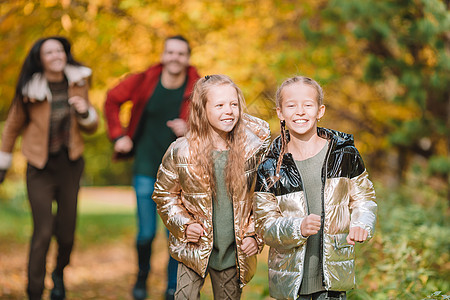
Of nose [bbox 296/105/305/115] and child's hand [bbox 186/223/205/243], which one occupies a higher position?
nose [bbox 296/105/305/115]

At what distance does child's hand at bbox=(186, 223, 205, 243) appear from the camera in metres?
3.19

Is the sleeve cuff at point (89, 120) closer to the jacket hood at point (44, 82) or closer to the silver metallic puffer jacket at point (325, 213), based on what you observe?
the jacket hood at point (44, 82)

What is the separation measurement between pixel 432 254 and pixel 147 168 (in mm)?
2655

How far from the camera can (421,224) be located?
20.6ft

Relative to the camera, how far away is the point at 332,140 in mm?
3057

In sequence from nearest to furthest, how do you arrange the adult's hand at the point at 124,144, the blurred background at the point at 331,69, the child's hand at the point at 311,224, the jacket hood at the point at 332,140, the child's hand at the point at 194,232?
the child's hand at the point at 311,224 → the jacket hood at the point at 332,140 → the child's hand at the point at 194,232 → the adult's hand at the point at 124,144 → the blurred background at the point at 331,69

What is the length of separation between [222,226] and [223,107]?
0.68 meters

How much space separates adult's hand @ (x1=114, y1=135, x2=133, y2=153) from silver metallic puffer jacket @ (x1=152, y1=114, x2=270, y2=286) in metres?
1.59

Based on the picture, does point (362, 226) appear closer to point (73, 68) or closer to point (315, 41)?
point (73, 68)

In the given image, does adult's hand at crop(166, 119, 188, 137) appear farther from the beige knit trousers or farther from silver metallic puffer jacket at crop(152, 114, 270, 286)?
the beige knit trousers

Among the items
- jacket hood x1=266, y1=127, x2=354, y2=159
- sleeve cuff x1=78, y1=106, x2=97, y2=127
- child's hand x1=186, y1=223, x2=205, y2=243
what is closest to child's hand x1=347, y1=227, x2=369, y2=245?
jacket hood x1=266, y1=127, x2=354, y2=159

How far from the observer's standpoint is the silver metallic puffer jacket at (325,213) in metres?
2.93

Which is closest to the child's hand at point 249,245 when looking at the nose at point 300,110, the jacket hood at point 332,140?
the jacket hood at point 332,140

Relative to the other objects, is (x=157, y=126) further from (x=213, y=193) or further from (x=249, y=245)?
(x=249, y=245)
